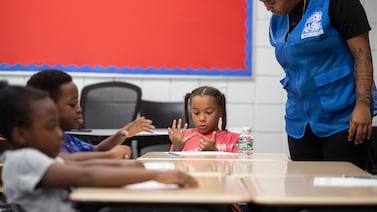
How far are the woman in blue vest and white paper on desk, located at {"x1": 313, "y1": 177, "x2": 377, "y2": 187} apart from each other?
0.53 metres

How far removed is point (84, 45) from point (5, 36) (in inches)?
28.0

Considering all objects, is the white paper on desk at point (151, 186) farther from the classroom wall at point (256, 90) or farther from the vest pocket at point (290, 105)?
the classroom wall at point (256, 90)

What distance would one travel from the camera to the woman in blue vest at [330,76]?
7.68ft

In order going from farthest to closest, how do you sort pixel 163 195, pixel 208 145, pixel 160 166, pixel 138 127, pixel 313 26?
pixel 208 145 < pixel 138 127 < pixel 313 26 < pixel 160 166 < pixel 163 195

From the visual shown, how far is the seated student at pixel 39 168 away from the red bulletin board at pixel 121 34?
10.5ft

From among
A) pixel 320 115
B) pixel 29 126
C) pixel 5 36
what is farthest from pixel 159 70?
pixel 29 126

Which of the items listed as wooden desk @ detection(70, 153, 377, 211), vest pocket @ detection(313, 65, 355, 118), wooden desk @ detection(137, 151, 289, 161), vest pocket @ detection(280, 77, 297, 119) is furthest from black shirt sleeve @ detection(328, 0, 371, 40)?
wooden desk @ detection(137, 151, 289, 161)

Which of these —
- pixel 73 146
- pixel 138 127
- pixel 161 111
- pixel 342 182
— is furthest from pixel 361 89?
pixel 161 111

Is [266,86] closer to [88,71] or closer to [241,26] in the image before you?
[241,26]

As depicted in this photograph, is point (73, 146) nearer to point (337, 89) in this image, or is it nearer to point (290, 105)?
point (290, 105)

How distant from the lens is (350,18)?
2.32 meters

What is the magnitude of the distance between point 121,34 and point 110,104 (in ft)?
2.17

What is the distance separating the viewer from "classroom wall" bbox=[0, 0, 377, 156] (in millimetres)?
4938

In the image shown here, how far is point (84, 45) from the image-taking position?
4883 mm
